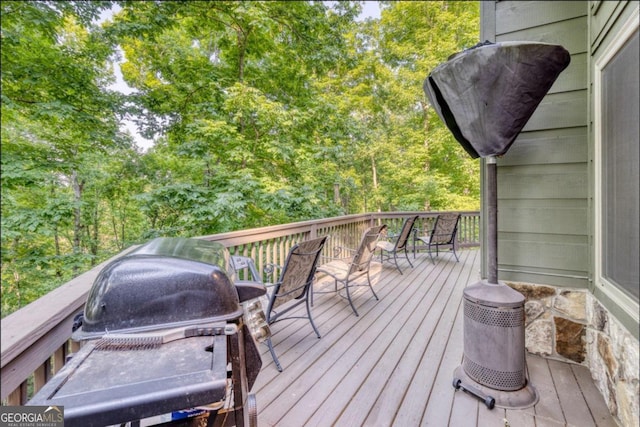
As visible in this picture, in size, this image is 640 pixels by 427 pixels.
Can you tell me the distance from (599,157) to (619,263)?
27.4 inches

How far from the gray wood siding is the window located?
288mm

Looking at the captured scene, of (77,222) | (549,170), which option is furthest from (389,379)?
(77,222)

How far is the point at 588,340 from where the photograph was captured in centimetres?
205

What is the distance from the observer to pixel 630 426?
4.64 ft

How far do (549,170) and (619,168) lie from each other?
0.71 meters

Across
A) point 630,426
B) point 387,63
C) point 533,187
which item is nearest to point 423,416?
point 630,426

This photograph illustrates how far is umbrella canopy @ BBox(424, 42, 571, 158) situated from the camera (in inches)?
63.3

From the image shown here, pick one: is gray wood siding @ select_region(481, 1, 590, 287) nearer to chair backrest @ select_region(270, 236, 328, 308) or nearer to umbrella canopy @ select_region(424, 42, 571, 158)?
umbrella canopy @ select_region(424, 42, 571, 158)

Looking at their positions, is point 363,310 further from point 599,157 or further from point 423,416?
point 599,157

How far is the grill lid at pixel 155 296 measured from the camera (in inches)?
39.3

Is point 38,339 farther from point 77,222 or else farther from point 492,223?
point 77,222

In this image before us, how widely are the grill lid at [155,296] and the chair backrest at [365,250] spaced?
2.21 meters

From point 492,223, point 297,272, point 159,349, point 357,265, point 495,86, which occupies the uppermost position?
point 495,86

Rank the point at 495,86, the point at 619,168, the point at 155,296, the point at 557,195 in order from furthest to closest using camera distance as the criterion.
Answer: the point at 557,195 → the point at 495,86 → the point at 619,168 → the point at 155,296
